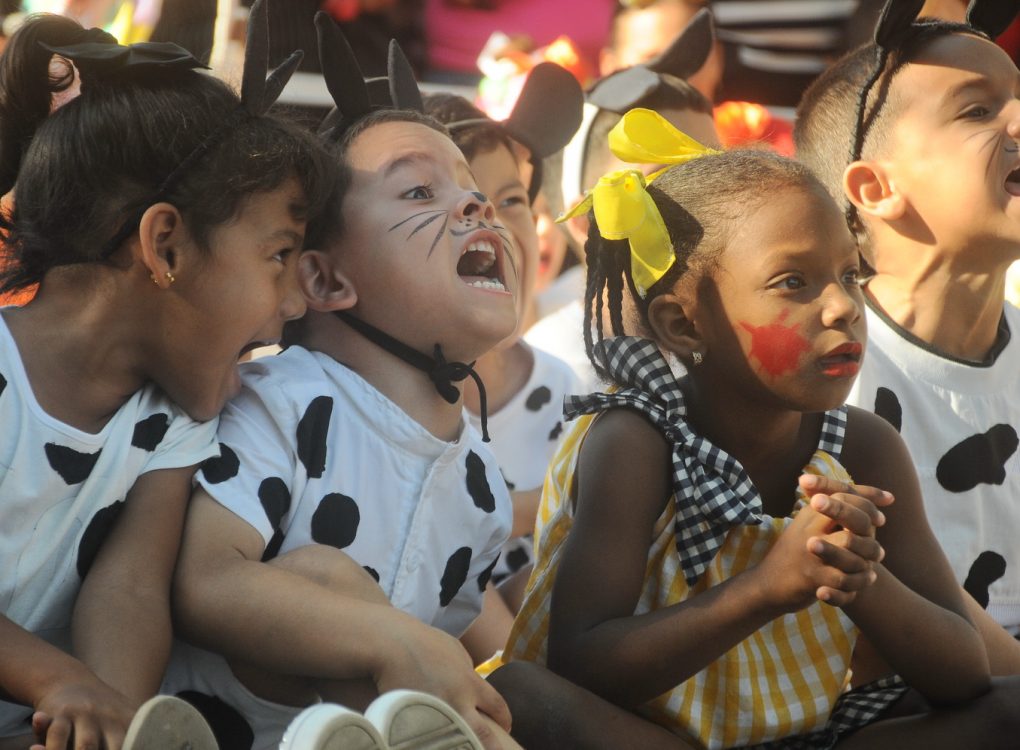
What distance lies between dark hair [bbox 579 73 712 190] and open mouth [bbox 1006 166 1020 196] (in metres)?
0.93

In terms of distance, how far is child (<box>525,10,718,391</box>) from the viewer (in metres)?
3.13

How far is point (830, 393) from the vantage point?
1807 millimetres

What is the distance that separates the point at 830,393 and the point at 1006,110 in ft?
3.11

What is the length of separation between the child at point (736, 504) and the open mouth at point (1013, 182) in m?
0.68

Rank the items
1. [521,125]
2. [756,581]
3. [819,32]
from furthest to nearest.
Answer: [819,32]
[521,125]
[756,581]

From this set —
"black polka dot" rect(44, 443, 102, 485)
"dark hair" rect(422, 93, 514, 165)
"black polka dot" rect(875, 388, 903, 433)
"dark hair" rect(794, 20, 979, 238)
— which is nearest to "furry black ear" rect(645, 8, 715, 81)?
"dark hair" rect(794, 20, 979, 238)

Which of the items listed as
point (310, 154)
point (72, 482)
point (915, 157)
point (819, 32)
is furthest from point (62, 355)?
point (819, 32)

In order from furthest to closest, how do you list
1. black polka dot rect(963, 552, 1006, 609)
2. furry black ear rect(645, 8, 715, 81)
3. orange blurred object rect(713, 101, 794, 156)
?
orange blurred object rect(713, 101, 794, 156), furry black ear rect(645, 8, 715, 81), black polka dot rect(963, 552, 1006, 609)

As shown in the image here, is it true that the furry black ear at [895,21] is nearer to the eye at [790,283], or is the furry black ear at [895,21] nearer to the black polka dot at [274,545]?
the eye at [790,283]

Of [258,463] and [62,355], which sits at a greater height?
[62,355]

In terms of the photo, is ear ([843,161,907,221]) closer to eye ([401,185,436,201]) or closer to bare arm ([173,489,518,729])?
eye ([401,185,436,201])

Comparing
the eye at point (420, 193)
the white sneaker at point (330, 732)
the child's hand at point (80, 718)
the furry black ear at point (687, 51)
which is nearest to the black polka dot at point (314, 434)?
the eye at point (420, 193)

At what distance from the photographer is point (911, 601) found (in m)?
1.71

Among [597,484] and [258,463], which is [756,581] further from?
[258,463]
